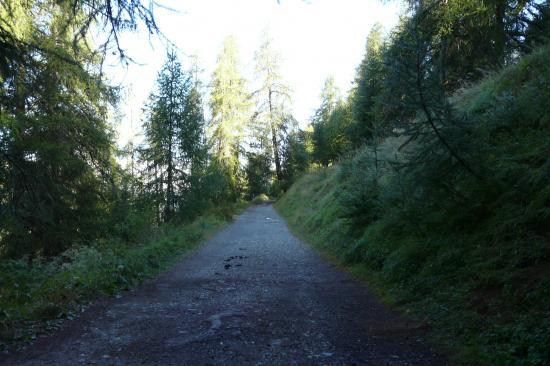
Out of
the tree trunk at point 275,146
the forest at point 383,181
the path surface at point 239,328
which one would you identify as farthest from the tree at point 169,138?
the tree trunk at point 275,146

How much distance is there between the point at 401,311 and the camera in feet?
22.2

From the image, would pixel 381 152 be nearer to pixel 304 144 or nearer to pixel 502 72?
pixel 502 72

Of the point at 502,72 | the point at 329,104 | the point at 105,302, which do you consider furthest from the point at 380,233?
the point at 329,104

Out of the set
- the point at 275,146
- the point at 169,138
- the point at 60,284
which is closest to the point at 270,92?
the point at 275,146

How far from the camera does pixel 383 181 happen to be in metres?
12.0

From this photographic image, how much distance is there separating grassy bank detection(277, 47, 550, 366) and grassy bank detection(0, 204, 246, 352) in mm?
5265

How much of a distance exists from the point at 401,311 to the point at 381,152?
31.6 ft

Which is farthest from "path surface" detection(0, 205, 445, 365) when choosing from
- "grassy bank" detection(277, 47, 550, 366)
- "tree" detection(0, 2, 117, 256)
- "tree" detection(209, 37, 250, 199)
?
"tree" detection(209, 37, 250, 199)

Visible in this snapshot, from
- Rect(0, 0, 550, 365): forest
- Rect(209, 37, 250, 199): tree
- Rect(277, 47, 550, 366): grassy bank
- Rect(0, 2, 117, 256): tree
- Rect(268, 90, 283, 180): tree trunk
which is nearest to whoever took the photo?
Rect(277, 47, 550, 366): grassy bank

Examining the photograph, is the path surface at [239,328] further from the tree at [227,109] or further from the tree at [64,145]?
the tree at [227,109]

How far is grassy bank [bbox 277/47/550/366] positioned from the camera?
193 inches

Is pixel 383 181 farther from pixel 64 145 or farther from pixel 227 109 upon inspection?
pixel 227 109

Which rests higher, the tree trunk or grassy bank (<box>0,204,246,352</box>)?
the tree trunk

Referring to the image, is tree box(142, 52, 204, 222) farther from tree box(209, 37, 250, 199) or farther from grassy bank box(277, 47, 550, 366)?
tree box(209, 37, 250, 199)
